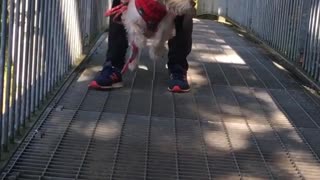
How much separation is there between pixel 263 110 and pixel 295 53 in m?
2.01

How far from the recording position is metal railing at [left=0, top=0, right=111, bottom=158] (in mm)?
3071

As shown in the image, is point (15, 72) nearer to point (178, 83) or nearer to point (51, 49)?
point (51, 49)

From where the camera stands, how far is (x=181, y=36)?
4605 millimetres

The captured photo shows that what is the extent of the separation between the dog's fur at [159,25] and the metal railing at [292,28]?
62.4 inches

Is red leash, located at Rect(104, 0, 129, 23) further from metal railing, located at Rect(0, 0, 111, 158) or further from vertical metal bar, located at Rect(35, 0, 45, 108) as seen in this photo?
vertical metal bar, located at Rect(35, 0, 45, 108)

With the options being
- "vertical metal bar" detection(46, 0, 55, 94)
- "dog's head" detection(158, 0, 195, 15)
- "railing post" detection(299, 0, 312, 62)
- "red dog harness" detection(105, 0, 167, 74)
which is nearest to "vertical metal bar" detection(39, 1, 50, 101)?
"vertical metal bar" detection(46, 0, 55, 94)

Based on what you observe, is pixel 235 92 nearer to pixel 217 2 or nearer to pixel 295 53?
pixel 295 53

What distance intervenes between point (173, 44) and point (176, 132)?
1.20 metres

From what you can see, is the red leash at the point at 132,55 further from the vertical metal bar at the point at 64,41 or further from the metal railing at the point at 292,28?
the metal railing at the point at 292,28

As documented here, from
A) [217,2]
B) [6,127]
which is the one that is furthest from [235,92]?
[217,2]

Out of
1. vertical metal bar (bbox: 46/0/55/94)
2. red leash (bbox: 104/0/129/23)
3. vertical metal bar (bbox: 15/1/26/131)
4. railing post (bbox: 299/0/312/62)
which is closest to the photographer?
vertical metal bar (bbox: 15/1/26/131)

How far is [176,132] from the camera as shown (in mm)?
3652

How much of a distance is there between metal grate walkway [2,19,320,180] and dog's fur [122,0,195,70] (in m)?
0.40

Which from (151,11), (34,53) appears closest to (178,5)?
(151,11)
